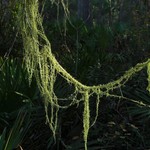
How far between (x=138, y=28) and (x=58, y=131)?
4410 mm

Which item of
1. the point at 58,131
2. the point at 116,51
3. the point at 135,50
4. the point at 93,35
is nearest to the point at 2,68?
the point at 58,131

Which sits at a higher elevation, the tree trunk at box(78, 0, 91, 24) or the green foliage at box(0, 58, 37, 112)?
the tree trunk at box(78, 0, 91, 24)

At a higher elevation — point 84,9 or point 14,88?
point 84,9

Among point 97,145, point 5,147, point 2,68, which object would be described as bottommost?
point 97,145

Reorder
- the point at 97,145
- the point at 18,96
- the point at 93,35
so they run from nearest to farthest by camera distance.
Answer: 1. the point at 97,145
2. the point at 18,96
3. the point at 93,35

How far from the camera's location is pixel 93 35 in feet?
31.0

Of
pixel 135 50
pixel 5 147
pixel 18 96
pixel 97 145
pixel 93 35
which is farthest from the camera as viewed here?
pixel 93 35

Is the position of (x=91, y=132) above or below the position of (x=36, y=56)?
below

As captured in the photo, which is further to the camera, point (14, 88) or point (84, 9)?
point (84, 9)

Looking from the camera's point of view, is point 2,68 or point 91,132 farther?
point 2,68

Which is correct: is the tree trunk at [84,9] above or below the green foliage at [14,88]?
above

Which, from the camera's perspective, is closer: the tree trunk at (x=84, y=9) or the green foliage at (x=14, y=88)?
the green foliage at (x=14, y=88)

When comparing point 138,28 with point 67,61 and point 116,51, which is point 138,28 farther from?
point 67,61

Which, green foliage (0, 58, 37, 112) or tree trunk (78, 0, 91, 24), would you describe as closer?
green foliage (0, 58, 37, 112)
